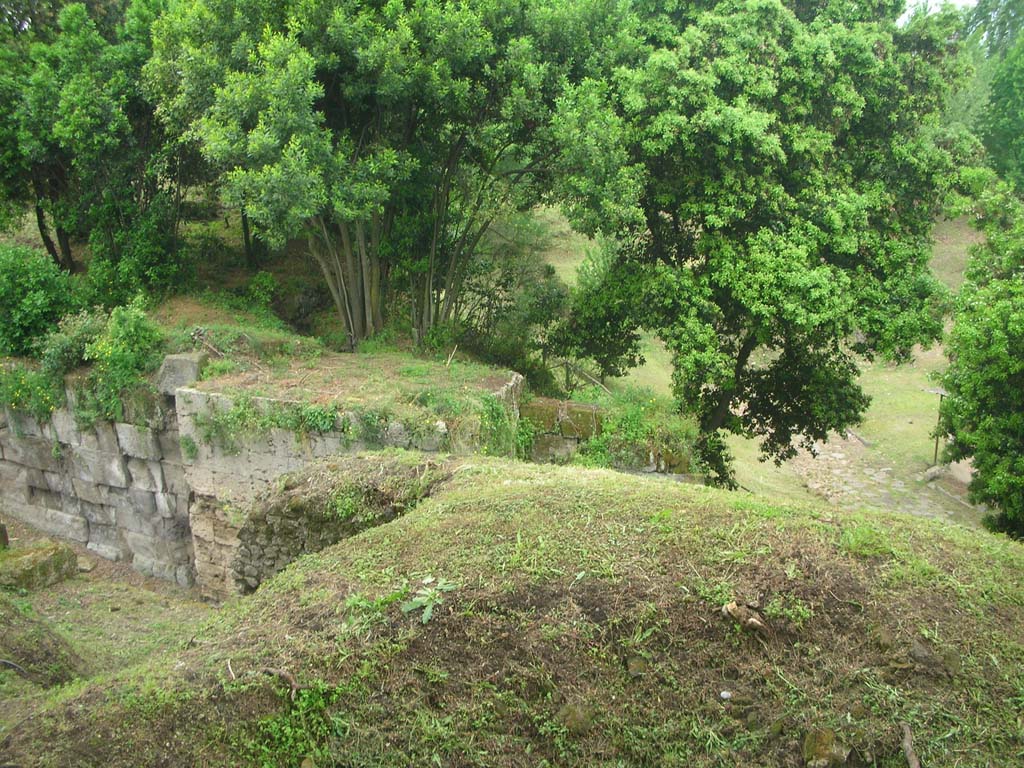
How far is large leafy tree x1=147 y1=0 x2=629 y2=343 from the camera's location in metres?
9.41

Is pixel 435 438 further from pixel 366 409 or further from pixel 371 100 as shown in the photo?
pixel 371 100

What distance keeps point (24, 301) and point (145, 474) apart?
3.11 metres

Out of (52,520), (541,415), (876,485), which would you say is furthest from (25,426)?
(876,485)

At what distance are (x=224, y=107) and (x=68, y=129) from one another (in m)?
3.62

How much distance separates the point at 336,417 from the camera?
8.53 meters

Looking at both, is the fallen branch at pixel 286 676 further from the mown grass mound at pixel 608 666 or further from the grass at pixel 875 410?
the grass at pixel 875 410

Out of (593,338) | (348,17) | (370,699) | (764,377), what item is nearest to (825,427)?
(764,377)

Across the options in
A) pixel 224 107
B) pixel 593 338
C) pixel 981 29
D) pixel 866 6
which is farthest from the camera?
pixel 981 29

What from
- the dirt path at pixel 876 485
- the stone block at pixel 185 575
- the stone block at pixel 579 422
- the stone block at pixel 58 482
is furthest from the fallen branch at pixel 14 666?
the dirt path at pixel 876 485

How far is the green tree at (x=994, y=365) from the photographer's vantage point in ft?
31.7

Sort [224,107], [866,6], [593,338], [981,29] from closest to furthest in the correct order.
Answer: [224,107]
[866,6]
[593,338]
[981,29]

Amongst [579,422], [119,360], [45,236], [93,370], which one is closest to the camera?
[119,360]

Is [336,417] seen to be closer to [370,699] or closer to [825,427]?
[370,699]

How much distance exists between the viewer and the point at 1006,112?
1014 inches
